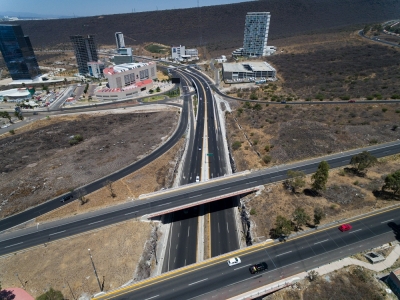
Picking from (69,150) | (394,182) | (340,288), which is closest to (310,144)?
(394,182)

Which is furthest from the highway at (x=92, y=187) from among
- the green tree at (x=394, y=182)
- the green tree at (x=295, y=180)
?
the green tree at (x=394, y=182)

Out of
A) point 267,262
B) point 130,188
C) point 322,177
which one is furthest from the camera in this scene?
point 130,188

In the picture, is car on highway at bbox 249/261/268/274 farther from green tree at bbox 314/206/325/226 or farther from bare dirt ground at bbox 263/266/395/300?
green tree at bbox 314/206/325/226

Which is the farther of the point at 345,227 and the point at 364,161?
the point at 364,161

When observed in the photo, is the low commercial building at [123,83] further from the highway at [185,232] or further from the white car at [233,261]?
the white car at [233,261]

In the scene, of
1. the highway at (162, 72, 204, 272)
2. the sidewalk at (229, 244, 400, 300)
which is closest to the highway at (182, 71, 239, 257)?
the highway at (162, 72, 204, 272)

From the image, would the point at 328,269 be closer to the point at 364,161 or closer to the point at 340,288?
the point at 340,288
